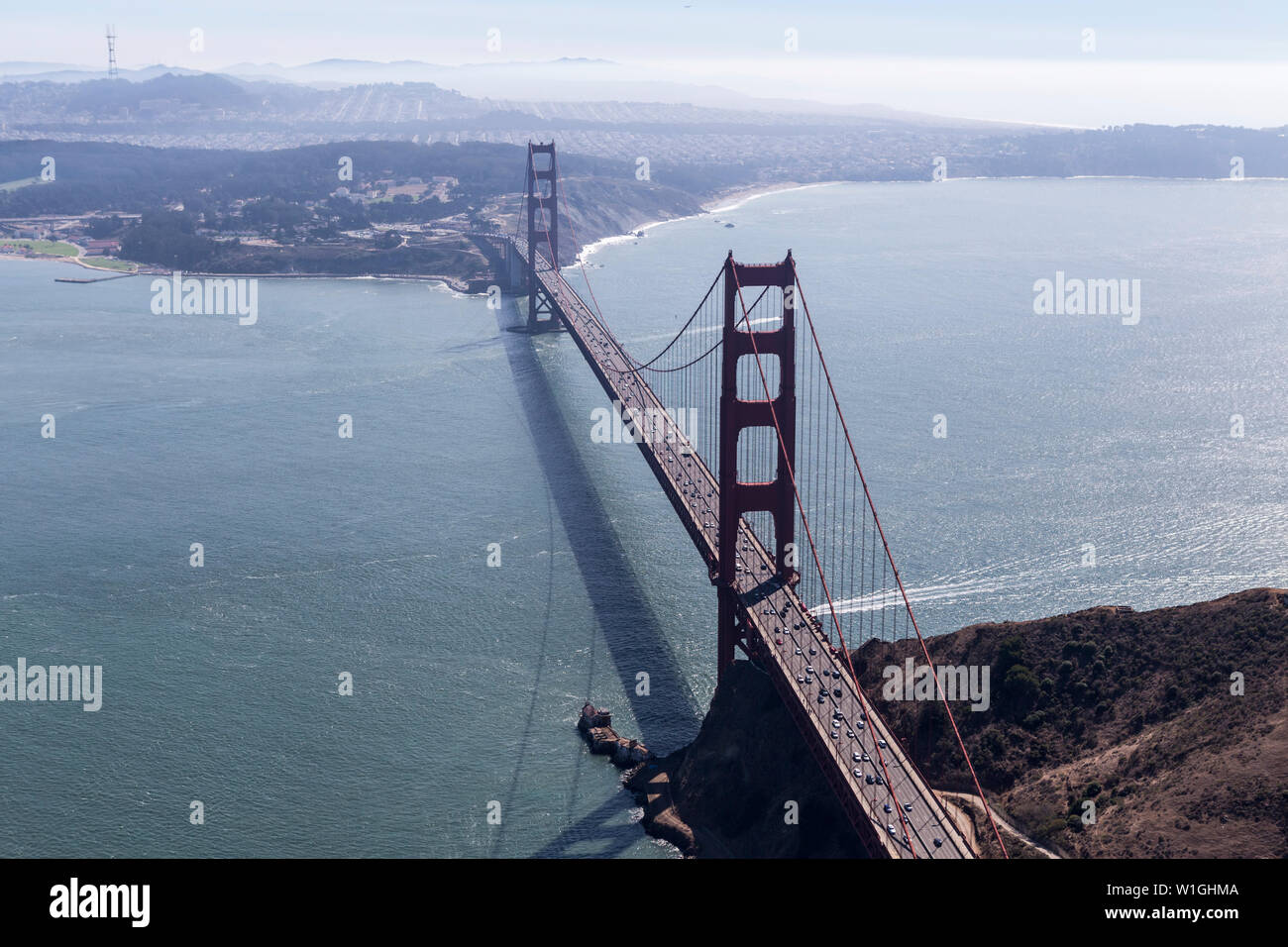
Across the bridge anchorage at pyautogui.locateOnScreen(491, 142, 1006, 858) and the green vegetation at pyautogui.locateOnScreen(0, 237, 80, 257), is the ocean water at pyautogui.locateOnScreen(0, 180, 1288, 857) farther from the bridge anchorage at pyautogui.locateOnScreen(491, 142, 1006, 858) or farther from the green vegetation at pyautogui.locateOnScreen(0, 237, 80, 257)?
the green vegetation at pyautogui.locateOnScreen(0, 237, 80, 257)

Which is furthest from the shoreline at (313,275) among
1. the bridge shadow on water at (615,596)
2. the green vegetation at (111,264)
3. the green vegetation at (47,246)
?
the bridge shadow on water at (615,596)

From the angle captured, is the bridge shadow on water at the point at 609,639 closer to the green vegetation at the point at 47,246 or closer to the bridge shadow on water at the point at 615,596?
the bridge shadow on water at the point at 615,596

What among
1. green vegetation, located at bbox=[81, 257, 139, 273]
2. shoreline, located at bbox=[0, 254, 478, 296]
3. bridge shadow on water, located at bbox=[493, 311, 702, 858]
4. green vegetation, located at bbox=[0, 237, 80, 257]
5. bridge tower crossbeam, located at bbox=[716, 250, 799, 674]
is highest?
green vegetation, located at bbox=[0, 237, 80, 257]

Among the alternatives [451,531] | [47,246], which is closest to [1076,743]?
[451,531]

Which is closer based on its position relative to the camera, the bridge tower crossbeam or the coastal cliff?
the coastal cliff

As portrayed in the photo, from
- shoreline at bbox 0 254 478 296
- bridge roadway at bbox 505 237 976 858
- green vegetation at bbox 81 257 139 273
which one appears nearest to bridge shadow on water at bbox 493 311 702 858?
bridge roadway at bbox 505 237 976 858

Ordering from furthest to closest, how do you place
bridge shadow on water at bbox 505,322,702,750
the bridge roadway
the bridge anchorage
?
bridge shadow on water at bbox 505,322,702,750
the bridge anchorage
the bridge roadway

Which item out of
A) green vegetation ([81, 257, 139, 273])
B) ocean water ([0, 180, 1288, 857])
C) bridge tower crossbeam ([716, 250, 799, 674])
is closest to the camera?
ocean water ([0, 180, 1288, 857])
